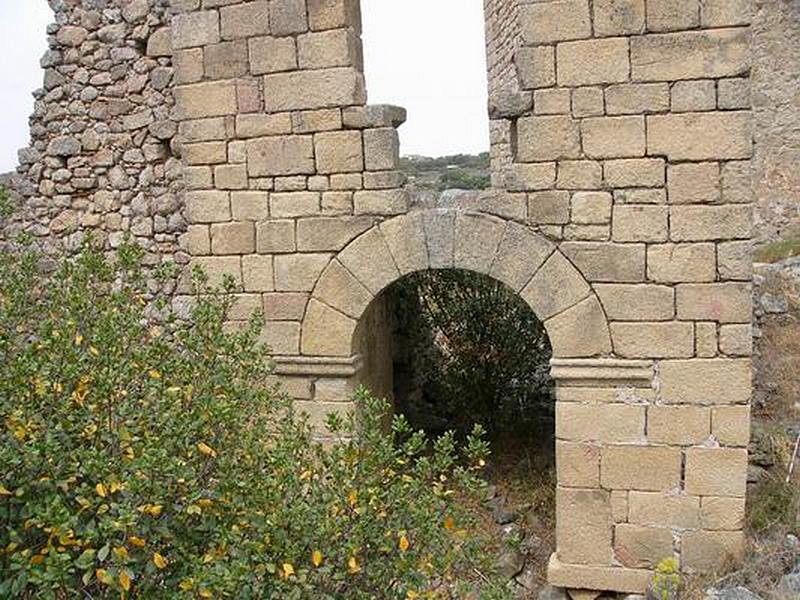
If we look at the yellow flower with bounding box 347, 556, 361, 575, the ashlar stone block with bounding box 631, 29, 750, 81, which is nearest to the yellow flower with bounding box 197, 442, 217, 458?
the yellow flower with bounding box 347, 556, 361, 575

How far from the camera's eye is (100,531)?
2.85 meters

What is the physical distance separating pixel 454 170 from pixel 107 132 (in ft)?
40.0

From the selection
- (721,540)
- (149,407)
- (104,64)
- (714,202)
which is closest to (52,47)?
(104,64)

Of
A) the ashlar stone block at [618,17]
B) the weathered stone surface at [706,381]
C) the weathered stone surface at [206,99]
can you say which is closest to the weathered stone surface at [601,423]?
the weathered stone surface at [706,381]

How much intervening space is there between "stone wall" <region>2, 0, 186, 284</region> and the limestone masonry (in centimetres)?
4

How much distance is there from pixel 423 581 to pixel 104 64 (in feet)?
15.2

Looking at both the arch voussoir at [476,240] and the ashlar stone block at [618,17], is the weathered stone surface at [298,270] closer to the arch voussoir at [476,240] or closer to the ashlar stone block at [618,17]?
the arch voussoir at [476,240]

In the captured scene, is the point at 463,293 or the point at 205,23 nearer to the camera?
the point at 205,23

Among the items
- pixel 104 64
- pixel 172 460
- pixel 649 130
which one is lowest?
pixel 172 460

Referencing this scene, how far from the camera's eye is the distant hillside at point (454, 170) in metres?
13.7

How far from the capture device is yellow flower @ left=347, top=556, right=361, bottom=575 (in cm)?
297

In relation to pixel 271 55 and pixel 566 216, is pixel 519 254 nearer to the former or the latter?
pixel 566 216

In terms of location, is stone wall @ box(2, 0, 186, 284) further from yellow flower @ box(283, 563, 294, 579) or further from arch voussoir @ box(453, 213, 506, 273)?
yellow flower @ box(283, 563, 294, 579)

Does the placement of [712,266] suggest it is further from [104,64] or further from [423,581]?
[104,64]
